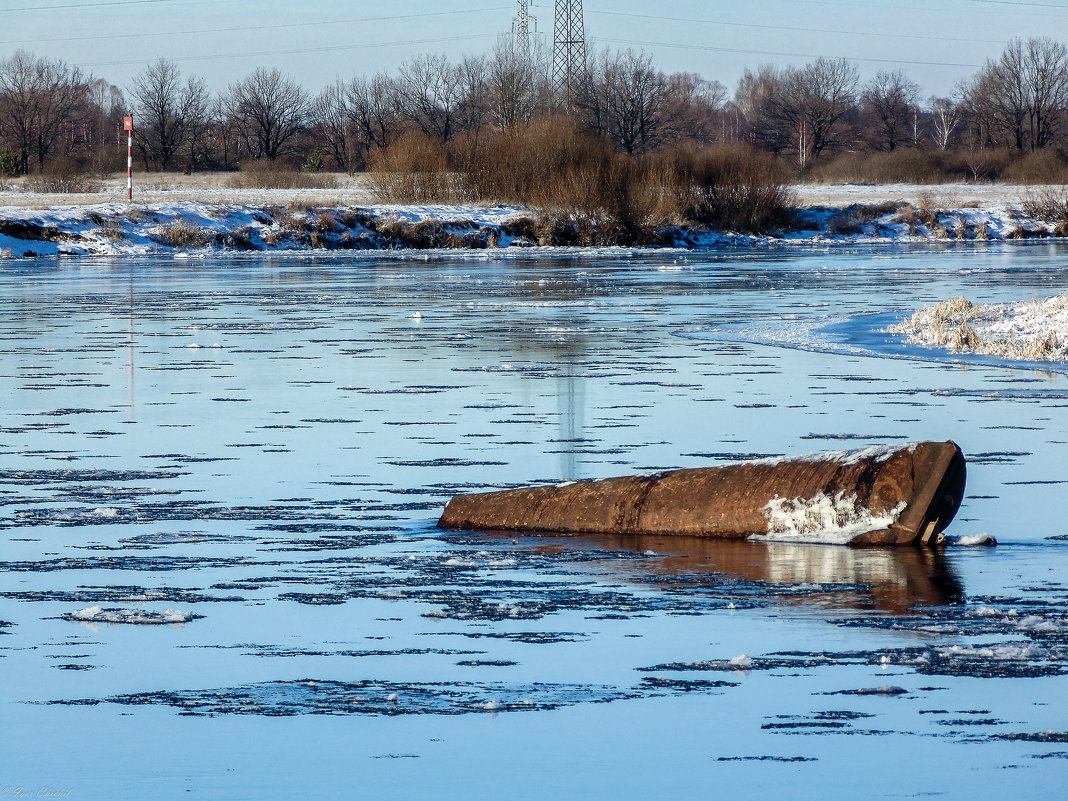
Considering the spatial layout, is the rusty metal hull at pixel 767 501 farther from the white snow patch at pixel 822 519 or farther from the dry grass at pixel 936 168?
the dry grass at pixel 936 168

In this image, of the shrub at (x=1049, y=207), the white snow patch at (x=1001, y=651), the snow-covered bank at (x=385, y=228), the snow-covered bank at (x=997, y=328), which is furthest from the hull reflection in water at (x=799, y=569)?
the shrub at (x=1049, y=207)

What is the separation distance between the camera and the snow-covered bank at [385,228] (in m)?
41.5

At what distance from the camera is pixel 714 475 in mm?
7625

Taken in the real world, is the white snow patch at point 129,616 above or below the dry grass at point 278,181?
below

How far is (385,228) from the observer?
1810 inches

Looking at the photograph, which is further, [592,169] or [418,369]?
[592,169]

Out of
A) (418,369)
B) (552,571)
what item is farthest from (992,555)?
(418,369)

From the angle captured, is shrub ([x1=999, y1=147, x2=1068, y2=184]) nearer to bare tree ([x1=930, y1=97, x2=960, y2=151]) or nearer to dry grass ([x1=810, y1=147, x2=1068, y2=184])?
dry grass ([x1=810, y1=147, x2=1068, y2=184])

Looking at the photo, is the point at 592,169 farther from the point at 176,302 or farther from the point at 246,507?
the point at 246,507

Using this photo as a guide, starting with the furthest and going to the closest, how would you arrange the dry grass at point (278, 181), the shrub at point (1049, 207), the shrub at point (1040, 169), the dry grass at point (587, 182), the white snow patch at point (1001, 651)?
the shrub at point (1040, 169), the dry grass at point (278, 181), the shrub at point (1049, 207), the dry grass at point (587, 182), the white snow patch at point (1001, 651)

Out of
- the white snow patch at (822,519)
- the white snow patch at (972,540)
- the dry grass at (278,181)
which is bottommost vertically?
the white snow patch at (972,540)

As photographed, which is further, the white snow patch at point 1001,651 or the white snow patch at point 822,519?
the white snow patch at point 822,519

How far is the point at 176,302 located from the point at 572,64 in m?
46.5

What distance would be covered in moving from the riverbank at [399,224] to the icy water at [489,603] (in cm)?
2852
